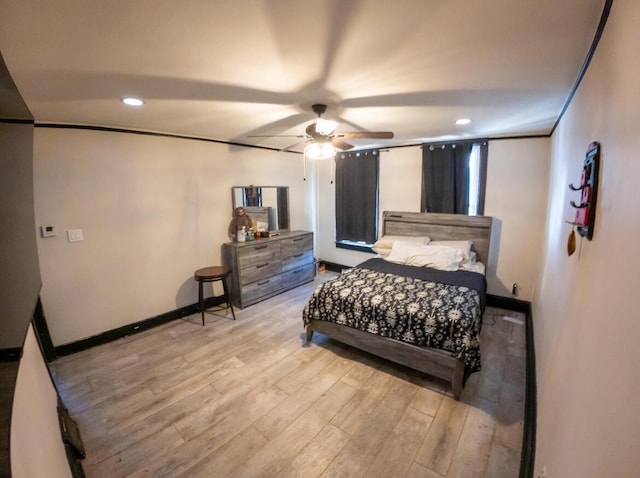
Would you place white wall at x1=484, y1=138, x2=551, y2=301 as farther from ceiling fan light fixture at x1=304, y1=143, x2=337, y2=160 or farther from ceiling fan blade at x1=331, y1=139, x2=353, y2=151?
ceiling fan light fixture at x1=304, y1=143, x2=337, y2=160

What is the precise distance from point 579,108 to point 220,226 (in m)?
3.76

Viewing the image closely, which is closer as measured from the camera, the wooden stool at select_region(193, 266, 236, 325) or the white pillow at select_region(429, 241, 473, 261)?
the wooden stool at select_region(193, 266, 236, 325)

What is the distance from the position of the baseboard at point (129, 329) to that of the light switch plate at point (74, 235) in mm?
1047

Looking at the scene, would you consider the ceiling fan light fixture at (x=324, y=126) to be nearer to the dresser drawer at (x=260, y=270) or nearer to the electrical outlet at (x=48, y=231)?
the dresser drawer at (x=260, y=270)

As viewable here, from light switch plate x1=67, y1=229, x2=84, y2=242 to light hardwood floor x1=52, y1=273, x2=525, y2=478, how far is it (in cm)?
117

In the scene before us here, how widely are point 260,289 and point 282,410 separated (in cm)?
200

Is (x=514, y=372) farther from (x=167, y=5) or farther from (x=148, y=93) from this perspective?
(x=148, y=93)

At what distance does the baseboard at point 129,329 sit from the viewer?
8.87 feet

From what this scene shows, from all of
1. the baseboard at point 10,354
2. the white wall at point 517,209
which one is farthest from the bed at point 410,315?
the baseboard at point 10,354

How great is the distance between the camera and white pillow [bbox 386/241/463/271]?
324cm

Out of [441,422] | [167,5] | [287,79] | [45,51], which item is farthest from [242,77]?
[441,422]

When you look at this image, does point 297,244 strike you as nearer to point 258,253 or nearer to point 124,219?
point 258,253

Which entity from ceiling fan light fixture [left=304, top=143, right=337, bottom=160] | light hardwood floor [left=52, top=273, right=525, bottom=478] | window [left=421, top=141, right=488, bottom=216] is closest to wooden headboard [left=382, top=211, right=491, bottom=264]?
window [left=421, top=141, right=488, bottom=216]

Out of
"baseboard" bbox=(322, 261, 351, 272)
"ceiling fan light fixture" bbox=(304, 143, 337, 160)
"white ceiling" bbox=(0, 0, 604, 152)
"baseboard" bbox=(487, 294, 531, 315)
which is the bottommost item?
"baseboard" bbox=(487, 294, 531, 315)
